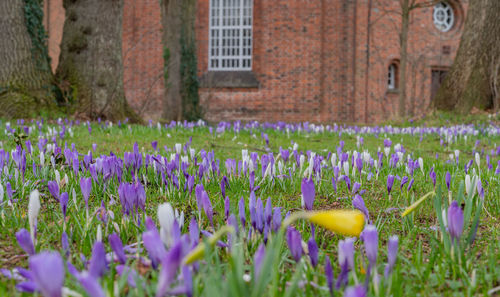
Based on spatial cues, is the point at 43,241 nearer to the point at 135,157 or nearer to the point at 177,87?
the point at 135,157

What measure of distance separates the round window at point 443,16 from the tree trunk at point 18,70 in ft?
76.7

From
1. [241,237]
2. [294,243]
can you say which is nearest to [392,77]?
[241,237]

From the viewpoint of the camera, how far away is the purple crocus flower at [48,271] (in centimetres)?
67

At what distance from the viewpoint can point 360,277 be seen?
4.29 feet

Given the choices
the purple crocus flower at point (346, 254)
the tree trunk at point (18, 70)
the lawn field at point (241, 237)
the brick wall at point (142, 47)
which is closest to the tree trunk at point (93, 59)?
the tree trunk at point (18, 70)

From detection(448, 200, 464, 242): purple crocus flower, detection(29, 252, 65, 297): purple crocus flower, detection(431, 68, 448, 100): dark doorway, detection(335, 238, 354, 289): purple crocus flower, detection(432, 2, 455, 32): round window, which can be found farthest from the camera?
detection(432, 2, 455, 32): round window

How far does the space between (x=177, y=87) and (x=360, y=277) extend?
12.8m

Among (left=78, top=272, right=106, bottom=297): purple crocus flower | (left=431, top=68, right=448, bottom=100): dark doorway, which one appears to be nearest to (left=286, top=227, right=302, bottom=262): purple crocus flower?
(left=78, top=272, right=106, bottom=297): purple crocus flower

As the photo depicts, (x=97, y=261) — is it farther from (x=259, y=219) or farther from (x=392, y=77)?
(x=392, y=77)

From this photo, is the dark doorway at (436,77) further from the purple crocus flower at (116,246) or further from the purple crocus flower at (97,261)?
the purple crocus flower at (97,261)

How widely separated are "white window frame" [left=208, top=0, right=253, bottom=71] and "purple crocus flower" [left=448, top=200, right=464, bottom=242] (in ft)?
77.3

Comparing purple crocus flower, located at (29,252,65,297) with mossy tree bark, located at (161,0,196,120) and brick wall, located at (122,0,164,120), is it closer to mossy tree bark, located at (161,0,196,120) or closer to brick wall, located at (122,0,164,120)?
mossy tree bark, located at (161,0,196,120)

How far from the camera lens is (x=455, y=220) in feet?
4.29

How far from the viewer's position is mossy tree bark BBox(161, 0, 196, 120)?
44.9 ft
